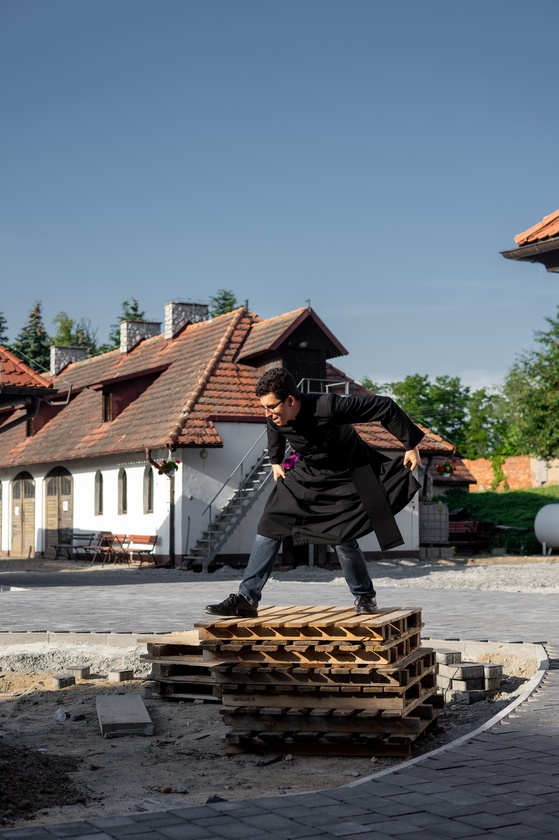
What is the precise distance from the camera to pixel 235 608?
7.12m

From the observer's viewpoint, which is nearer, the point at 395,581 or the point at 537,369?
the point at 395,581

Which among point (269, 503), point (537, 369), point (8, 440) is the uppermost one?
point (537, 369)

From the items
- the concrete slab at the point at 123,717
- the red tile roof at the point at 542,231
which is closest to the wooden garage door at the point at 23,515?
the red tile roof at the point at 542,231

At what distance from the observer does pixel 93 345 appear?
82.3 metres

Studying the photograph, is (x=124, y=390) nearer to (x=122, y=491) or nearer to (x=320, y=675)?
(x=122, y=491)

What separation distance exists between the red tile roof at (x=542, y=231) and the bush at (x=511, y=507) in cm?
2812

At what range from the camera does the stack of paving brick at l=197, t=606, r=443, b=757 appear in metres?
6.46

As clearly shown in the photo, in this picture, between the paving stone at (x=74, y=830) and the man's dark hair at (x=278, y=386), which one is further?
the man's dark hair at (x=278, y=386)

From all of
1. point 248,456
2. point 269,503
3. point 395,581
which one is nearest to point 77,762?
point 269,503

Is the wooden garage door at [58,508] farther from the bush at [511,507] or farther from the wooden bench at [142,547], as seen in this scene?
the bush at [511,507]

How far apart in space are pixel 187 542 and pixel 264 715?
76.5ft

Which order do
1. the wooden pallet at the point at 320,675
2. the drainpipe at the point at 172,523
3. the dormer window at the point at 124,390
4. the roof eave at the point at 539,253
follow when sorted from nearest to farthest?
the wooden pallet at the point at 320,675, the roof eave at the point at 539,253, the drainpipe at the point at 172,523, the dormer window at the point at 124,390

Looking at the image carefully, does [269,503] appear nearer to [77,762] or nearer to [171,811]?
[77,762]

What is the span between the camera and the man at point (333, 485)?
711cm
